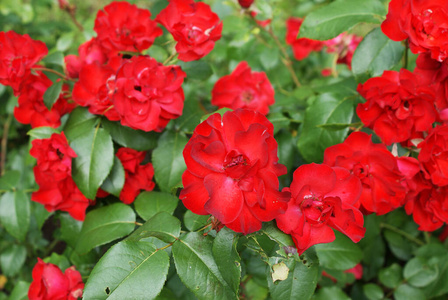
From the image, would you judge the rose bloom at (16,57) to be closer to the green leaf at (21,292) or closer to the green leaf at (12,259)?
the green leaf at (21,292)

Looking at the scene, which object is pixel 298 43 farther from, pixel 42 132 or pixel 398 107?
pixel 42 132

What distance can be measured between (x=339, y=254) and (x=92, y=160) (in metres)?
0.72

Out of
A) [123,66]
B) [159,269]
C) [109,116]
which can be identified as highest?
[123,66]

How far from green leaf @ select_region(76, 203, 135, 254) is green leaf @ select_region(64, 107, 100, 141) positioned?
0.21 metres

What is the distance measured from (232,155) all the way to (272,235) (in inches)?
6.6

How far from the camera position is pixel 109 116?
2.99 feet

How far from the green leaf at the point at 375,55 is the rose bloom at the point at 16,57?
834 millimetres

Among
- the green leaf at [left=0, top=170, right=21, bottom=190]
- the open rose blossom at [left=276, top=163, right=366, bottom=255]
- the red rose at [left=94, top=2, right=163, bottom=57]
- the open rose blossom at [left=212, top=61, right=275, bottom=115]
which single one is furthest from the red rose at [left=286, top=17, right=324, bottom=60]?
the green leaf at [left=0, top=170, right=21, bottom=190]

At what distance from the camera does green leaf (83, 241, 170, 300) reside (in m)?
0.66

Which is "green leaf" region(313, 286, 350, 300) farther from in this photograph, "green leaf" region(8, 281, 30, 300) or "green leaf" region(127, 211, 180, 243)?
"green leaf" region(8, 281, 30, 300)

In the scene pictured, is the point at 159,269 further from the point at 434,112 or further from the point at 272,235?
the point at 434,112

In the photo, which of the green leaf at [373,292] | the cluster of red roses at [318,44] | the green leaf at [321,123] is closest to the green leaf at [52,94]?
the green leaf at [321,123]

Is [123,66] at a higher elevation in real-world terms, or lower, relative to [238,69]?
higher

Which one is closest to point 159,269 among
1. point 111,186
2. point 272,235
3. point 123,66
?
point 272,235
